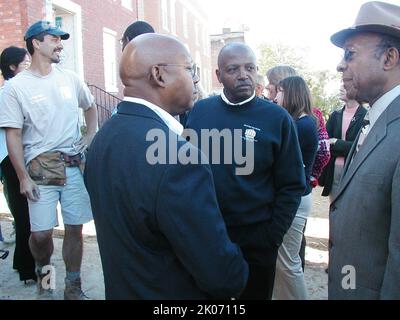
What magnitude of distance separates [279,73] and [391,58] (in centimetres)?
254

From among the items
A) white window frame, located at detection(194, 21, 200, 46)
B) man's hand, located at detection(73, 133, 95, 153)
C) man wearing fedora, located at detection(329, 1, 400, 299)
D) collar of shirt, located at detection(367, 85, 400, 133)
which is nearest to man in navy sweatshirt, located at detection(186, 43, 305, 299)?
man wearing fedora, located at detection(329, 1, 400, 299)

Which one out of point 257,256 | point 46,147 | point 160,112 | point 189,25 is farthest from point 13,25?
point 189,25

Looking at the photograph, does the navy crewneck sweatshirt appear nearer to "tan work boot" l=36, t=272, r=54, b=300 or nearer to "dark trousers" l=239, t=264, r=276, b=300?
"dark trousers" l=239, t=264, r=276, b=300

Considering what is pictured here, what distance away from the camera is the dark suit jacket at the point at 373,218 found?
1495 mm

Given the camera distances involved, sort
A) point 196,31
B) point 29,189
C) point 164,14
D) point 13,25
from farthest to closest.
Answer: point 196,31, point 164,14, point 13,25, point 29,189

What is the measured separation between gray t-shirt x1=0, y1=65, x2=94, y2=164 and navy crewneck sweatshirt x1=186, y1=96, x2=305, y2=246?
1506 millimetres

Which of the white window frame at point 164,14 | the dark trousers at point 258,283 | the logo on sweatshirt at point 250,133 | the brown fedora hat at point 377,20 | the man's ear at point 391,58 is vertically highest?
the white window frame at point 164,14

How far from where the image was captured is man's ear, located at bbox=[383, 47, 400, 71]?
1.70 m

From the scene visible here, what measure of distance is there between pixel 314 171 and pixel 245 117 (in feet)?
5.58

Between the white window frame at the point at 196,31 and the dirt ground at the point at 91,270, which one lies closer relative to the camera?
the dirt ground at the point at 91,270

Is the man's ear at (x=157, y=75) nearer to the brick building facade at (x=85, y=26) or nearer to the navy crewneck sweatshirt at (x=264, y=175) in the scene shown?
the navy crewneck sweatshirt at (x=264, y=175)

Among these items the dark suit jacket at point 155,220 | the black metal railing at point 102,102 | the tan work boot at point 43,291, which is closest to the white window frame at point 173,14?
the black metal railing at point 102,102

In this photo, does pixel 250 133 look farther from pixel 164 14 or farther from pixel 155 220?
pixel 164 14

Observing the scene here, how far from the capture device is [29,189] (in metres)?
3.21
